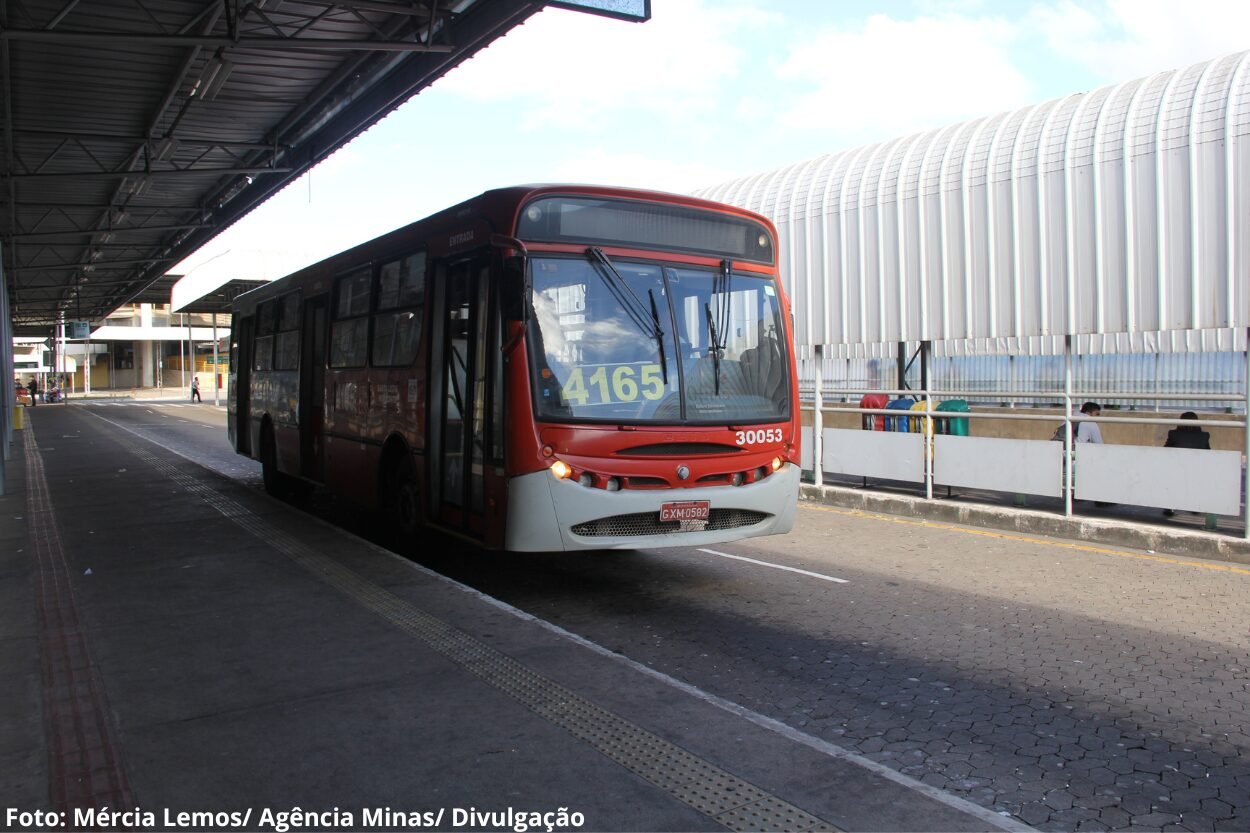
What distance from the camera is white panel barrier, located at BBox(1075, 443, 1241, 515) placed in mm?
9719

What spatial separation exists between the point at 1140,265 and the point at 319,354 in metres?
9.70

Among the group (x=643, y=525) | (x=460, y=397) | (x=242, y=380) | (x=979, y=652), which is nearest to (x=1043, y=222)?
(x=979, y=652)

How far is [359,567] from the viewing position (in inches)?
324

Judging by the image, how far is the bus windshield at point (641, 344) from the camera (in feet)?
22.8

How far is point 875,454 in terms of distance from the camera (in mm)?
13773

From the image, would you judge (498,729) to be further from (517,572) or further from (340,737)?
(517,572)

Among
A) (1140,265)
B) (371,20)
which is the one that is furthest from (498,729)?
(371,20)

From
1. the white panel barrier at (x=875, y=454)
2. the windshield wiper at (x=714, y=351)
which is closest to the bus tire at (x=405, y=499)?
the windshield wiper at (x=714, y=351)

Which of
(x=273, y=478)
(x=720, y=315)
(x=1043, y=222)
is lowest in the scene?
(x=273, y=478)

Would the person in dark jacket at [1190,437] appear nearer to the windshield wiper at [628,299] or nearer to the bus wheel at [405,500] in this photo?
the windshield wiper at [628,299]

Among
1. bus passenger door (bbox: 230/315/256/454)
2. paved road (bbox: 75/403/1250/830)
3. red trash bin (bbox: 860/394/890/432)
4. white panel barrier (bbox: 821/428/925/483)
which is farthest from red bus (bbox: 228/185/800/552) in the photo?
bus passenger door (bbox: 230/315/256/454)

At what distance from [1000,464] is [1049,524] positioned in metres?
1.17
